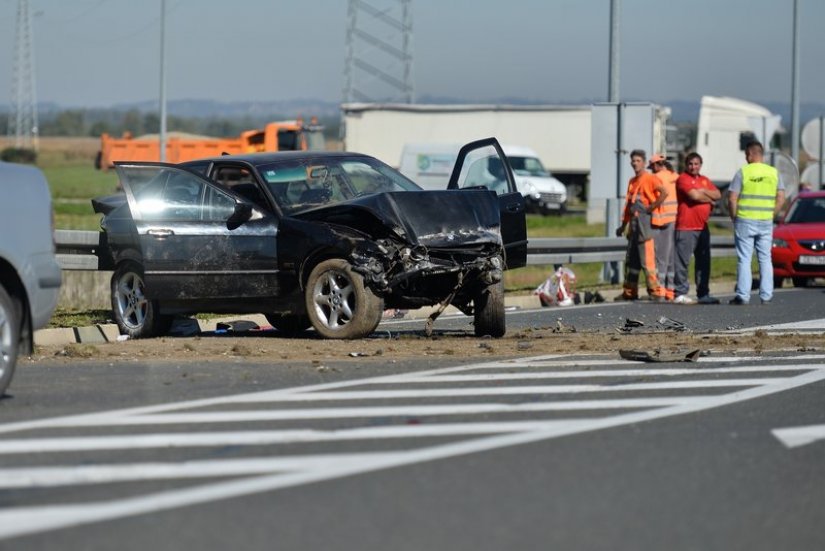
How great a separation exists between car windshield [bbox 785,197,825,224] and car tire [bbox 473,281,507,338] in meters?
12.2

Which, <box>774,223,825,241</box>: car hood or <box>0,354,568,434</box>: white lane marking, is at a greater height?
<box>774,223,825,241</box>: car hood

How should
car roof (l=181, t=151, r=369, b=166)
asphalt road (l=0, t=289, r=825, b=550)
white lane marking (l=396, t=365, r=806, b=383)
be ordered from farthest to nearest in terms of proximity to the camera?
car roof (l=181, t=151, r=369, b=166)
white lane marking (l=396, t=365, r=806, b=383)
asphalt road (l=0, t=289, r=825, b=550)

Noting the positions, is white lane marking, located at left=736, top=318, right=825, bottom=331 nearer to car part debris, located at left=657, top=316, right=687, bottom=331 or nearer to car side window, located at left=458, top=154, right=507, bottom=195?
car part debris, located at left=657, top=316, right=687, bottom=331

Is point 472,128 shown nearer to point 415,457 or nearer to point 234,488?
point 415,457

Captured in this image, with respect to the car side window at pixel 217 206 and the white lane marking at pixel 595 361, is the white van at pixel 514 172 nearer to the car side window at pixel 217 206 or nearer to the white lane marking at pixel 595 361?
the car side window at pixel 217 206

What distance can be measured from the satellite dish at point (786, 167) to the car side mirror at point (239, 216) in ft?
60.0

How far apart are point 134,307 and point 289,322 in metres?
1.52

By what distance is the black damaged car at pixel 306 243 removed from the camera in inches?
477

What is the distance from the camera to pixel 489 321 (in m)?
12.7

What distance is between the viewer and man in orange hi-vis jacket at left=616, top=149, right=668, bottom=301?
762 inches

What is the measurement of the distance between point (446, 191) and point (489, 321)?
3.79 feet

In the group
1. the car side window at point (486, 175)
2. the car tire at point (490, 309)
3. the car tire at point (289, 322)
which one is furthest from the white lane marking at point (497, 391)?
the car tire at point (289, 322)

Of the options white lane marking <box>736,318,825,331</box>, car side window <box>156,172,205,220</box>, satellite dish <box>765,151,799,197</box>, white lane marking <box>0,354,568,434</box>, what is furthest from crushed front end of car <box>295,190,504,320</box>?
satellite dish <box>765,151,799,197</box>

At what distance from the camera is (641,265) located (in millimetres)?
19406
